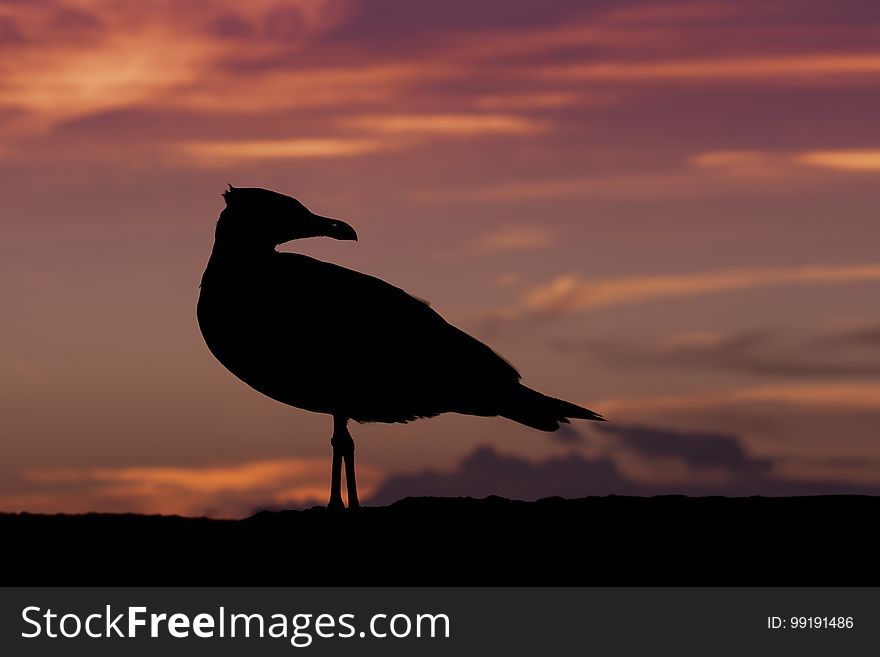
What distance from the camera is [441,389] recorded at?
1239 centimetres

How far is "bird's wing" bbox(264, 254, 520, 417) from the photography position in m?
12.0

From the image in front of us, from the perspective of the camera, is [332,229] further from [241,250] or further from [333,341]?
[333,341]

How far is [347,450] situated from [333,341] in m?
0.98

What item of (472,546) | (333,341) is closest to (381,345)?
(333,341)

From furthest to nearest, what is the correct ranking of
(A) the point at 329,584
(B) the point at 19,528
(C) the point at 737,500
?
1. (C) the point at 737,500
2. (B) the point at 19,528
3. (A) the point at 329,584

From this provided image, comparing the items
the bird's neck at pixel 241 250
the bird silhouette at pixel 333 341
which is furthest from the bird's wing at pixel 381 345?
the bird's neck at pixel 241 250

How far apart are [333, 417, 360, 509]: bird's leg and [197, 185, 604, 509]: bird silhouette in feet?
0.04

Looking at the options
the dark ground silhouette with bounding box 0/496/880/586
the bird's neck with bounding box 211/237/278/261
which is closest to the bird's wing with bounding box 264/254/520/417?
the bird's neck with bounding box 211/237/278/261

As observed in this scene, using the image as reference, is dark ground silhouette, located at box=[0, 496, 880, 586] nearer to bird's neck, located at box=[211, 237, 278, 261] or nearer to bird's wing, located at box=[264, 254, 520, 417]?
bird's wing, located at box=[264, 254, 520, 417]

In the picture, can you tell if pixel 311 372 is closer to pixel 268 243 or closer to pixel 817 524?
pixel 268 243

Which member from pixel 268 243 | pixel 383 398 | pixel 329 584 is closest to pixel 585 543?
pixel 329 584

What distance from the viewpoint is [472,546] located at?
10.0 metres

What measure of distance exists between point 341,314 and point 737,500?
3.78 m
